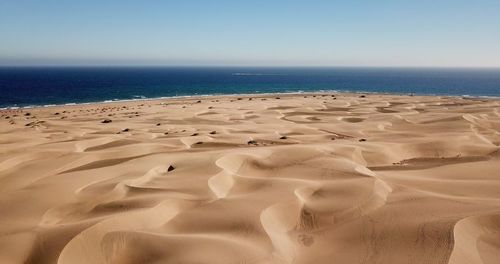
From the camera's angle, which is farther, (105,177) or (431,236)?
(105,177)

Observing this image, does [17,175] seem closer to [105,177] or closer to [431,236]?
[105,177]

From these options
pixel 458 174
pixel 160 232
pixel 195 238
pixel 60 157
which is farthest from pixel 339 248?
pixel 60 157

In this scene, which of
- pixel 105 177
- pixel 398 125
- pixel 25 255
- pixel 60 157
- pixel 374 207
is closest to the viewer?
pixel 25 255

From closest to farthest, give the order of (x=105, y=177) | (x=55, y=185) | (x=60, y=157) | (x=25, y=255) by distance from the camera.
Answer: (x=25, y=255) → (x=55, y=185) → (x=105, y=177) → (x=60, y=157)

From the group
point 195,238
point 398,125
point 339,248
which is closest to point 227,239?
point 195,238

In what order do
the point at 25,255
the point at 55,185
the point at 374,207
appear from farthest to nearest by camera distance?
the point at 55,185 → the point at 374,207 → the point at 25,255

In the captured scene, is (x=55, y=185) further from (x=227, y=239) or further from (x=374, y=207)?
(x=374, y=207)

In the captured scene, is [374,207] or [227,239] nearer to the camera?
[227,239]

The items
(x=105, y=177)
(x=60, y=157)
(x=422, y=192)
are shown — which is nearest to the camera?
(x=422, y=192)

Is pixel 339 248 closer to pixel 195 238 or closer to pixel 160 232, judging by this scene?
pixel 195 238
